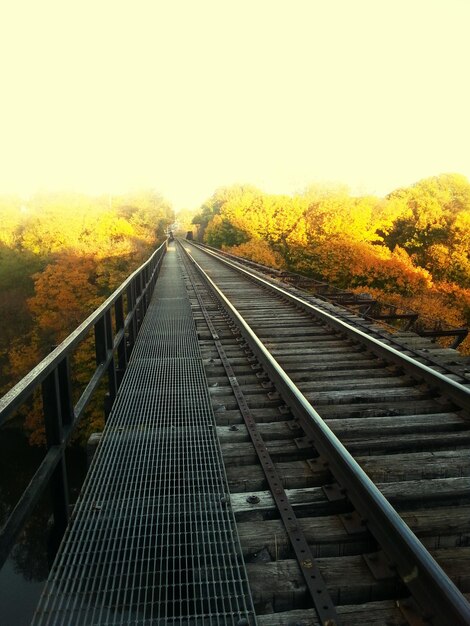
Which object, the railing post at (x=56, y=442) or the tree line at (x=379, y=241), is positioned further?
the tree line at (x=379, y=241)

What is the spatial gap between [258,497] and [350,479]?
629 mm

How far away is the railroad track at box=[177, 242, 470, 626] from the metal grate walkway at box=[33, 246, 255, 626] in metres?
0.16

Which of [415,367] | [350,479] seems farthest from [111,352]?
[415,367]

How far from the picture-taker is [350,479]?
3324 millimetres

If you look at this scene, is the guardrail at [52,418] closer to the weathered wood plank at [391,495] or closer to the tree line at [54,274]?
the weathered wood plank at [391,495]

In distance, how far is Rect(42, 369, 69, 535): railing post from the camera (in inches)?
122

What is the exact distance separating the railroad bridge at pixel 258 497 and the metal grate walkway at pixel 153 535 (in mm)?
11

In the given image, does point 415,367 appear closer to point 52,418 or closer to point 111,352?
point 111,352

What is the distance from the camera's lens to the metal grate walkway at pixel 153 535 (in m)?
2.38

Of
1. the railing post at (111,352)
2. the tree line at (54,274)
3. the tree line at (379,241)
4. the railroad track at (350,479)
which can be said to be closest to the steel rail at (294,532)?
the railroad track at (350,479)

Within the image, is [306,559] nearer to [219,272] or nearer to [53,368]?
[53,368]

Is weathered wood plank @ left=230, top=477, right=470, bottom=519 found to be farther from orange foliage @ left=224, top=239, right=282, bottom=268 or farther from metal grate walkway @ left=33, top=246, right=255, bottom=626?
orange foliage @ left=224, top=239, right=282, bottom=268

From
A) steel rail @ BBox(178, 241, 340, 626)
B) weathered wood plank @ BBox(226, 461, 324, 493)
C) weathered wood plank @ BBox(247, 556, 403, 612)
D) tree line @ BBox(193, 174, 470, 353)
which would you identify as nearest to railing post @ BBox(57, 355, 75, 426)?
weathered wood plank @ BBox(226, 461, 324, 493)

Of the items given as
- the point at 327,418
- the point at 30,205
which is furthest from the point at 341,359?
the point at 30,205
